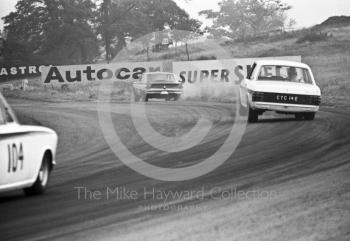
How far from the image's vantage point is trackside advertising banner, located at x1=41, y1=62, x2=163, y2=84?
19938 mm

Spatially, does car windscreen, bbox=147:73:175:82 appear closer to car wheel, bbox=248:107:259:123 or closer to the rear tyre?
car wheel, bbox=248:107:259:123

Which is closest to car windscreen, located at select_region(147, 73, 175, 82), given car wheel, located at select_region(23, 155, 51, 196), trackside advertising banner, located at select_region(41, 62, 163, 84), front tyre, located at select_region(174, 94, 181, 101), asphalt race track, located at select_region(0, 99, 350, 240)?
trackside advertising banner, located at select_region(41, 62, 163, 84)

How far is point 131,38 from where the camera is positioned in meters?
20.9

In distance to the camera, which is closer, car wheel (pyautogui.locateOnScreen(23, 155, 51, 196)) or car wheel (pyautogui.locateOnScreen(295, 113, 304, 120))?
car wheel (pyautogui.locateOnScreen(23, 155, 51, 196))

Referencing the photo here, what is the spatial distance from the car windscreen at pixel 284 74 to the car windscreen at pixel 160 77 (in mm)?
4982

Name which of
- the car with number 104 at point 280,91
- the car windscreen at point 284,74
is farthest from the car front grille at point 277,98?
the car windscreen at point 284,74

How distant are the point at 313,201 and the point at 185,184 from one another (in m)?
1.80

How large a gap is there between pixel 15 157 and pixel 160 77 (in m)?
14.5

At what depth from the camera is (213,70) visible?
2220cm

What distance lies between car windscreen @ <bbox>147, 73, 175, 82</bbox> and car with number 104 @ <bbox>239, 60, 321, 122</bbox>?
4.58 metres

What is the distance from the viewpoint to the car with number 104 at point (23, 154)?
6996 mm

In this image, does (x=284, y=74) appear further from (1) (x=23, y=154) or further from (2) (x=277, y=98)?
(1) (x=23, y=154)

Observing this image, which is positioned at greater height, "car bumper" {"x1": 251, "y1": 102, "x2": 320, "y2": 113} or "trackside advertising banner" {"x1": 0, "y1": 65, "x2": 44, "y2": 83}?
"trackside advertising banner" {"x1": 0, "y1": 65, "x2": 44, "y2": 83}

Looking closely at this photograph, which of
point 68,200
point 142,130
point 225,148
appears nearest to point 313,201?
point 68,200
